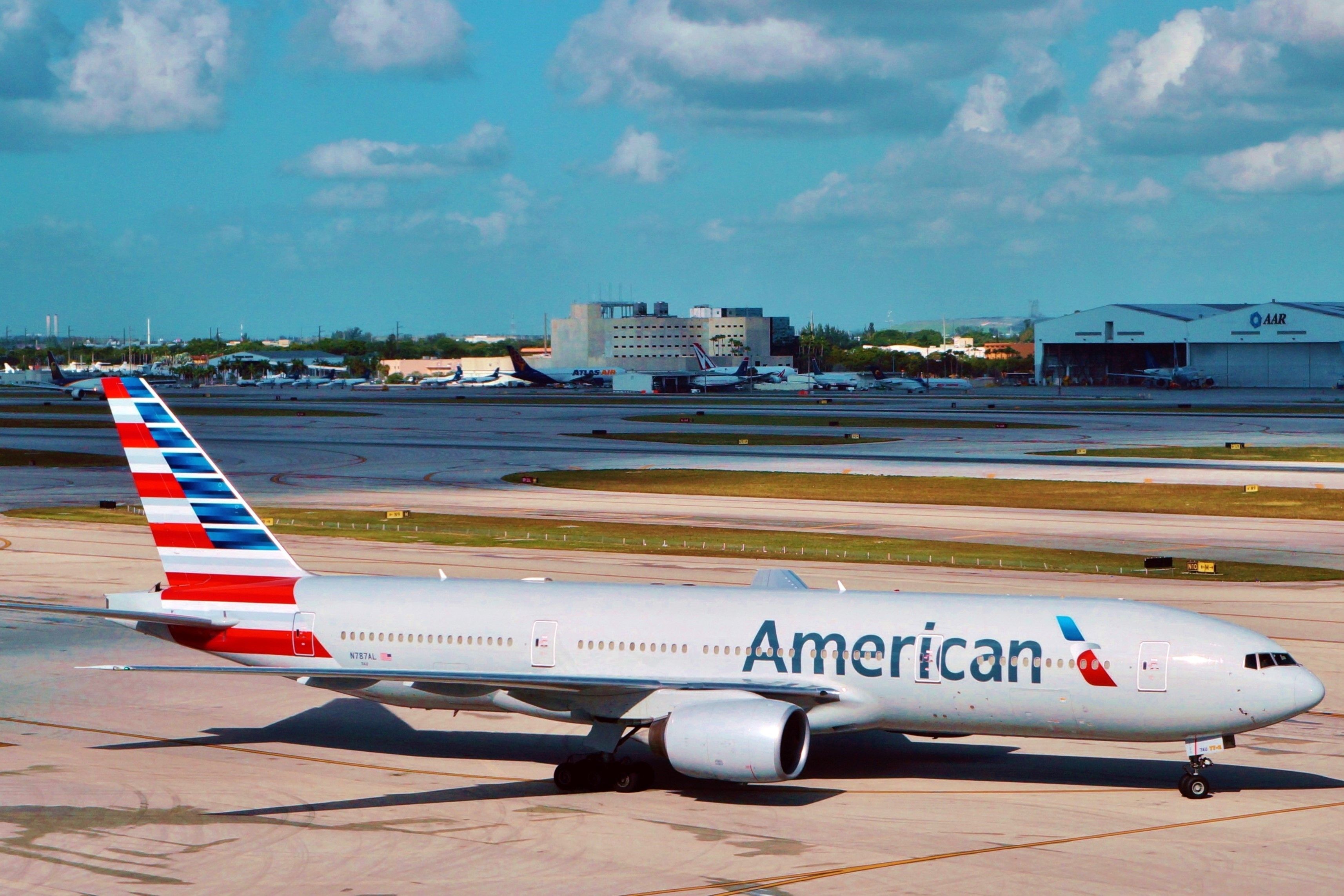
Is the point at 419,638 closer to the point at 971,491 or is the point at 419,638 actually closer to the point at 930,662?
the point at 930,662

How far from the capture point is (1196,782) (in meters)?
27.1

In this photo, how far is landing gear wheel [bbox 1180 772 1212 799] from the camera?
88.6 feet

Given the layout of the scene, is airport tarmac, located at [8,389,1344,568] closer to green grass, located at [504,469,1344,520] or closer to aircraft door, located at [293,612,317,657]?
green grass, located at [504,469,1344,520]

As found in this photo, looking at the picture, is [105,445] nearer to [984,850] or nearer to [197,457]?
[197,457]

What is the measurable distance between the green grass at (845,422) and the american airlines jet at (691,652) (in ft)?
368

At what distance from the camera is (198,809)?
26.6 metres

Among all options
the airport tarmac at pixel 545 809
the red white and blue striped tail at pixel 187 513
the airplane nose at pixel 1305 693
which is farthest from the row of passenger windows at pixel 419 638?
the airplane nose at pixel 1305 693

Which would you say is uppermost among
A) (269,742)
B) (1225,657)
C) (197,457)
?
(197,457)

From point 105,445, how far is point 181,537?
92403 mm

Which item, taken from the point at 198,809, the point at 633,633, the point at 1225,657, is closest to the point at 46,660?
the point at 198,809

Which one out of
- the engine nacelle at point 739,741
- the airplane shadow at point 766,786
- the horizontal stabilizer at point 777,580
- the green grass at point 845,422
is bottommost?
the airplane shadow at point 766,786

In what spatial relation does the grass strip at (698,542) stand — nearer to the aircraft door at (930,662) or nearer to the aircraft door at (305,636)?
the aircraft door at (930,662)

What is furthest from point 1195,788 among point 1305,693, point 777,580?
point 777,580

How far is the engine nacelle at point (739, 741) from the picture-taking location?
25.2 meters
